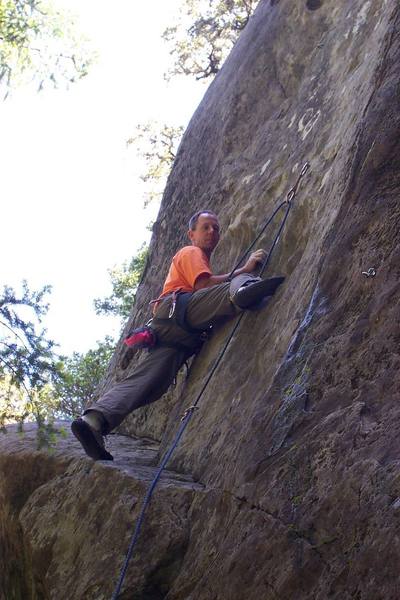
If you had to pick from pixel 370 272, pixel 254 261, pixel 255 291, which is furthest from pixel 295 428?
pixel 254 261

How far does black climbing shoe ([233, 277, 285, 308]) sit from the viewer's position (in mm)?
6211

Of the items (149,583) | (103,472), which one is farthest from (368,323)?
(103,472)

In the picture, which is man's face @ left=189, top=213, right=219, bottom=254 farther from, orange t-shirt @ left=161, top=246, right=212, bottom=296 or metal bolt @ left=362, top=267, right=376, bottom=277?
metal bolt @ left=362, top=267, right=376, bottom=277

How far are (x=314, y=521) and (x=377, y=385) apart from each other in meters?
0.76

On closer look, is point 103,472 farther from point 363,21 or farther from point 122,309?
point 122,309

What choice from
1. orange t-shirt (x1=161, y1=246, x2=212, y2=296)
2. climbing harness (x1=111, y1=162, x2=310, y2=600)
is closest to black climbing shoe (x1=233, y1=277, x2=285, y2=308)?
climbing harness (x1=111, y1=162, x2=310, y2=600)

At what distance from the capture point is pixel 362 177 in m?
5.23

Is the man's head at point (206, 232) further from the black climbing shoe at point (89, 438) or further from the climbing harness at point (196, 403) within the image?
the black climbing shoe at point (89, 438)

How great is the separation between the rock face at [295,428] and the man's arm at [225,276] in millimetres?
164

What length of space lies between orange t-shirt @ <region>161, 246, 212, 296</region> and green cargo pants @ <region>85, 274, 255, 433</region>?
0.74 ft

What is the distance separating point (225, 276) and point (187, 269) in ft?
1.31

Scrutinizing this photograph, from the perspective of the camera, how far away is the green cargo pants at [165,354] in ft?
21.8

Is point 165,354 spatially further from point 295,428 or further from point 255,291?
point 295,428

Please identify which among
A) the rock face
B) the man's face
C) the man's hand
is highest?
the man's face
